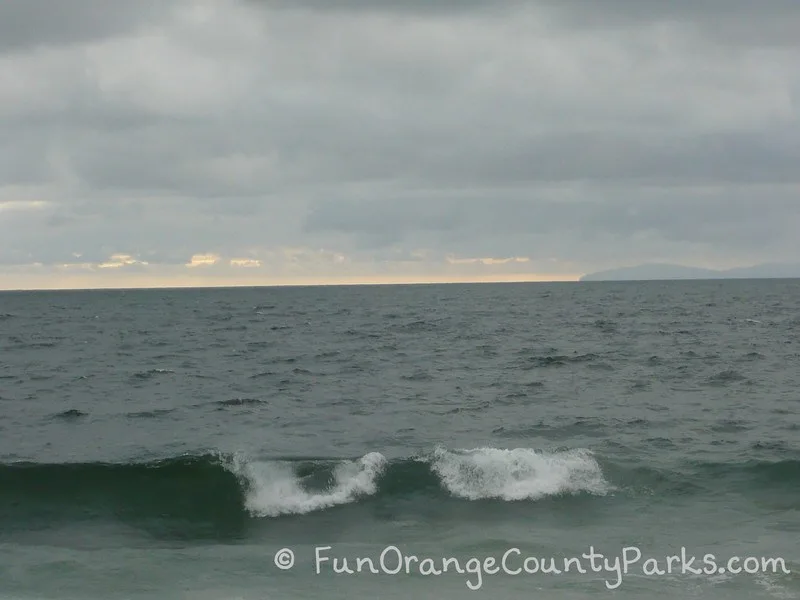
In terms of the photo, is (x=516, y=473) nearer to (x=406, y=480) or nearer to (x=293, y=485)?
(x=406, y=480)

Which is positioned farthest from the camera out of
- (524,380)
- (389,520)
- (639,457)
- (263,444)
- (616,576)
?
(524,380)

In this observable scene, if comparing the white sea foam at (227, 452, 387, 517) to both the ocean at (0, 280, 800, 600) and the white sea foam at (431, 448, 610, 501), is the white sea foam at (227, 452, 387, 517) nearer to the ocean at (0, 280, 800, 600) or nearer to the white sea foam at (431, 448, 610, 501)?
the ocean at (0, 280, 800, 600)

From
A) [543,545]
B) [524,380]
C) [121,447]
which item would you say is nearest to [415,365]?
[524,380]

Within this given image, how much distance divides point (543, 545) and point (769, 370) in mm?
25318

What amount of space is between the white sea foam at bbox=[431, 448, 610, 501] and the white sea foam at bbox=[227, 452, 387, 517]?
182 centimetres

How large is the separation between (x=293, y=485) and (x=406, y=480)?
2.84 meters

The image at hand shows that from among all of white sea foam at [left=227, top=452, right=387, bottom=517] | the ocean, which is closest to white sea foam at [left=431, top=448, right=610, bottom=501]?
the ocean

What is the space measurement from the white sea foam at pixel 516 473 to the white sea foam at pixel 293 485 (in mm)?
1816

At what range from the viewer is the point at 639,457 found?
2269 cm

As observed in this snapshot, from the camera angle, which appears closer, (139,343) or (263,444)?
(263,444)

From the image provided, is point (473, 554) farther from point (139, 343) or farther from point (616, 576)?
point (139, 343)

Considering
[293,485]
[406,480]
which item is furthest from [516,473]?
[293,485]

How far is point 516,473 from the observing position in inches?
824

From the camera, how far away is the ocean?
49.4 feet
